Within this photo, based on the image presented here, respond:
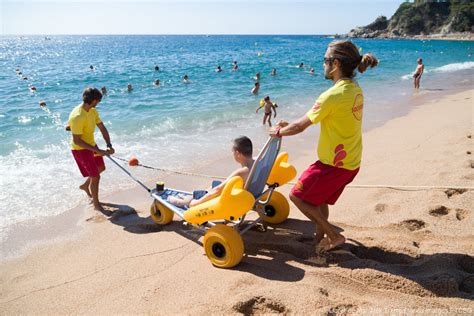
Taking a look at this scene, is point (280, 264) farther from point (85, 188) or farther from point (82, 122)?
point (85, 188)

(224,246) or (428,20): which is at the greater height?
(428,20)

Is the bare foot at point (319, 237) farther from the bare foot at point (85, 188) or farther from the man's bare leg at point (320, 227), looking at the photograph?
the bare foot at point (85, 188)

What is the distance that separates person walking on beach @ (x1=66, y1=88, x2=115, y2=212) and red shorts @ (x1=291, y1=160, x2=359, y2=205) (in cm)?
311

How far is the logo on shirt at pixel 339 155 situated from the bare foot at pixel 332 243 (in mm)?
798

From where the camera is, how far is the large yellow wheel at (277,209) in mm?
4590

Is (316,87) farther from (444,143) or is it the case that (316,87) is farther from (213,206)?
(213,206)

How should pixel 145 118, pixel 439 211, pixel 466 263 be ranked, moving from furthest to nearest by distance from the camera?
pixel 145 118
pixel 439 211
pixel 466 263

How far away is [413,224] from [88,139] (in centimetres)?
440

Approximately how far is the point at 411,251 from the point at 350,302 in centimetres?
109

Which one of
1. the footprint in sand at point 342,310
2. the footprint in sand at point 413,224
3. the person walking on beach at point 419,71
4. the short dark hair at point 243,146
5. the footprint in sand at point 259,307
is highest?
the person walking on beach at point 419,71

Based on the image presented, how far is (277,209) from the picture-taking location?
181 inches

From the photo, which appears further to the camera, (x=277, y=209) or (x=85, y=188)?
(x=85, y=188)

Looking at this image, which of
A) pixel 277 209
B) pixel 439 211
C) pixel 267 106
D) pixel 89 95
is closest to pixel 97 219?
pixel 89 95

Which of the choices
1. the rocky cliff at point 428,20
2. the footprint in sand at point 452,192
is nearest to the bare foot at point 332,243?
the footprint in sand at point 452,192
